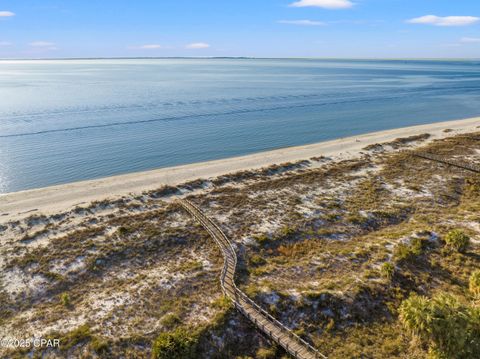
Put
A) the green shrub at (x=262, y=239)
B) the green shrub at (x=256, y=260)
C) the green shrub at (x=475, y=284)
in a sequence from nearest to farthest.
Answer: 1. the green shrub at (x=475, y=284)
2. the green shrub at (x=256, y=260)
3. the green shrub at (x=262, y=239)

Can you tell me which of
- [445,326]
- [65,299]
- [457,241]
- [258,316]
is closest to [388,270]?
[457,241]

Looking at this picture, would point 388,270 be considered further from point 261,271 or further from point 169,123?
point 169,123

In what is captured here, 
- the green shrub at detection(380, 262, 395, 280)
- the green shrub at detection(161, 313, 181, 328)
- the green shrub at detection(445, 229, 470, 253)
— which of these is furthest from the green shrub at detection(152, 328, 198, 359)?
the green shrub at detection(445, 229, 470, 253)

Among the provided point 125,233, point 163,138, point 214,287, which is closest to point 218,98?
point 163,138

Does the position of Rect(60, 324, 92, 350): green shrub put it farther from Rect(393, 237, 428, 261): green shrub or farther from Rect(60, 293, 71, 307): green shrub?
Rect(393, 237, 428, 261): green shrub

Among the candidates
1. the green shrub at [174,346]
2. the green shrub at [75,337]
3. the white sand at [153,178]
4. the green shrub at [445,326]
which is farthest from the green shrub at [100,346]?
the white sand at [153,178]

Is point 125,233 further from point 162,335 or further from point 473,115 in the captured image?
point 473,115

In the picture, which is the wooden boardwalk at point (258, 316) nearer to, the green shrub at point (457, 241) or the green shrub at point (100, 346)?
the green shrub at point (100, 346)
